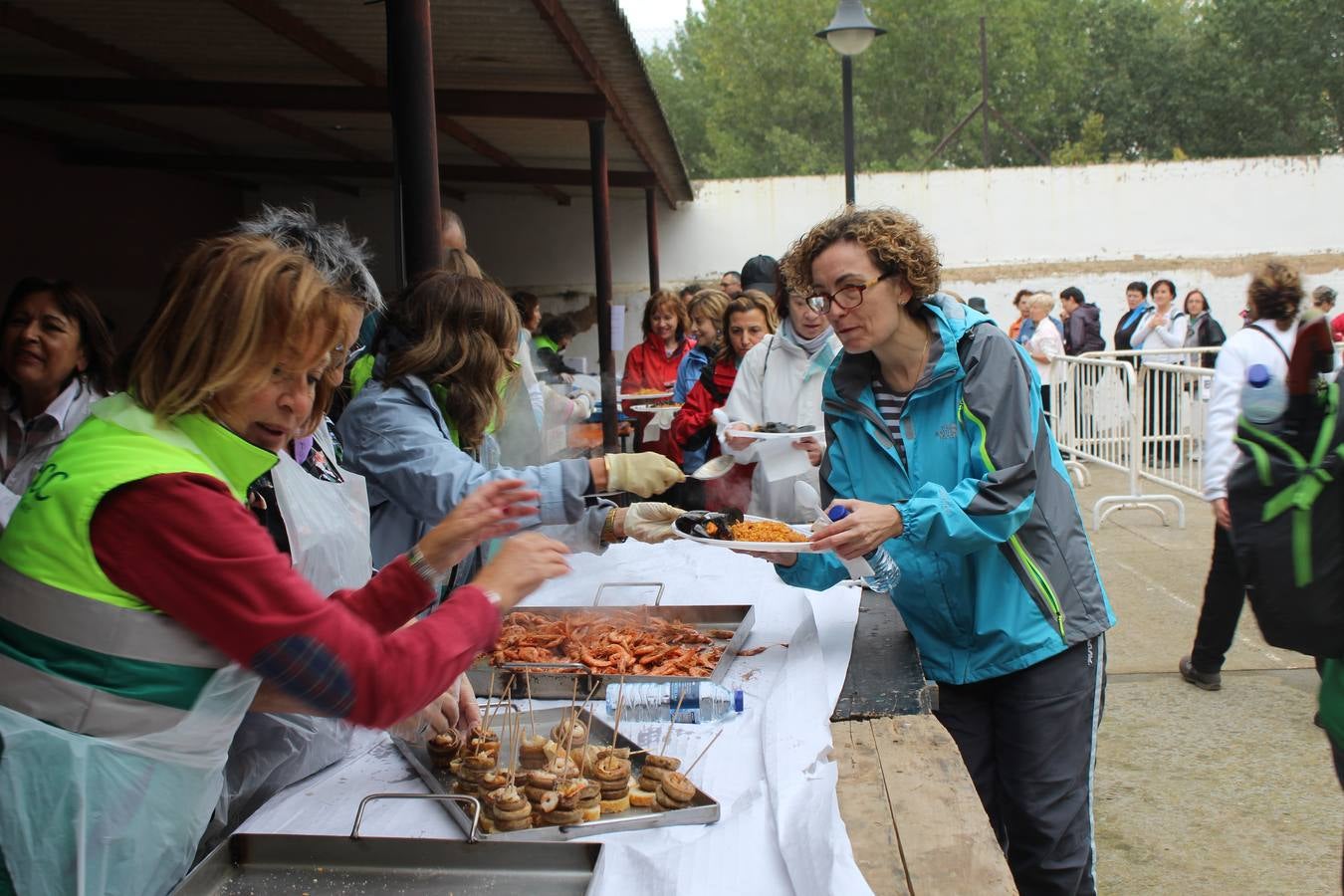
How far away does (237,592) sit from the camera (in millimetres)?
1469

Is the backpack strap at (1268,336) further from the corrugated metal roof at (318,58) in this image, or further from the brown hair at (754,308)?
the corrugated metal roof at (318,58)

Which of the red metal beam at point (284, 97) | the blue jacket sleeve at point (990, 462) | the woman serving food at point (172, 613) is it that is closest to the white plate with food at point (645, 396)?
the red metal beam at point (284, 97)

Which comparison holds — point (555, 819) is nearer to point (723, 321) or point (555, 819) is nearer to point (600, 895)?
point (600, 895)

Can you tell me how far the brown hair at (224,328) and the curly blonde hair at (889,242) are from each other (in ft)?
5.05

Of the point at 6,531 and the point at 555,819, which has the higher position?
the point at 6,531

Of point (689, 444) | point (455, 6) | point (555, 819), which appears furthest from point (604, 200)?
point (555, 819)

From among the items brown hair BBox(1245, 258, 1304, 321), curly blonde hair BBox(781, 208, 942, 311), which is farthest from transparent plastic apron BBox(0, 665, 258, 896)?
brown hair BBox(1245, 258, 1304, 321)

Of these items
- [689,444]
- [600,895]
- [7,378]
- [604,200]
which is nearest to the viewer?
[600,895]

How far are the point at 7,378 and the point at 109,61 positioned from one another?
517cm

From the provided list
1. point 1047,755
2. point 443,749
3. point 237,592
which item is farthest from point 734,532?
point 237,592

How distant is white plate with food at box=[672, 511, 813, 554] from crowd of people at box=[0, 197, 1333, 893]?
79mm

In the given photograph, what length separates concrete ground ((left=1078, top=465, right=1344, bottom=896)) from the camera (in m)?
3.80

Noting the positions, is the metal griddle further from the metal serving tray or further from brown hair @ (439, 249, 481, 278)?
brown hair @ (439, 249, 481, 278)

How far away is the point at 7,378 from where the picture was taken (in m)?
3.80
